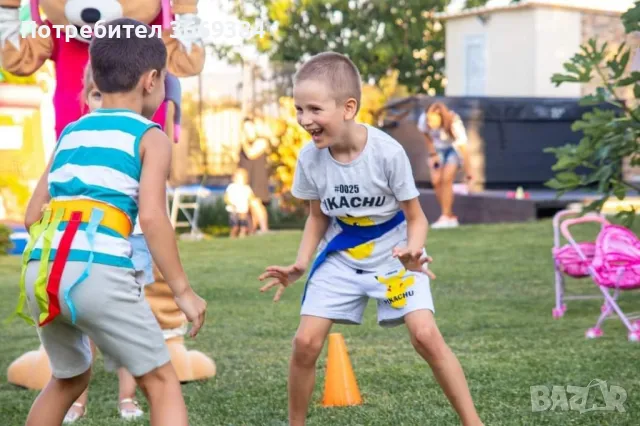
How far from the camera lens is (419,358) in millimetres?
6027

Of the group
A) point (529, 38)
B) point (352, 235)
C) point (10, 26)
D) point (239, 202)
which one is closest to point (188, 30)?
point (10, 26)

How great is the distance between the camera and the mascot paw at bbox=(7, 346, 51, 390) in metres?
5.44

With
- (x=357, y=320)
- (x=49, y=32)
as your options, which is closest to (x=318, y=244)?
(x=357, y=320)

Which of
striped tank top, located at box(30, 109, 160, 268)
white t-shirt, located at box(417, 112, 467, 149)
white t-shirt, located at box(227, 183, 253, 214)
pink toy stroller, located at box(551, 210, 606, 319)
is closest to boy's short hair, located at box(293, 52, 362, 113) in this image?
striped tank top, located at box(30, 109, 160, 268)

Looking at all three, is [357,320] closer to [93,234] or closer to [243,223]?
[93,234]

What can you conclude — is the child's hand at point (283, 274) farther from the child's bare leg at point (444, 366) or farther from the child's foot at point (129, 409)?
the child's foot at point (129, 409)

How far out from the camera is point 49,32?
537 centimetres

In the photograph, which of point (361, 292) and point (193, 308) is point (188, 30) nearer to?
point (361, 292)

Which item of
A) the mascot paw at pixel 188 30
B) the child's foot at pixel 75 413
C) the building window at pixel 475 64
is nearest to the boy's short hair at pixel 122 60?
the child's foot at pixel 75 413

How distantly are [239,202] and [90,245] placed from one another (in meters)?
13.7

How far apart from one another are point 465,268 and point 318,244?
20.9ft

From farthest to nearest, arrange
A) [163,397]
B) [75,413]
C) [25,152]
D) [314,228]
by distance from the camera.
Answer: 1. [25,152]
2. [75,413]
3. [314,228]
4. [163,397]

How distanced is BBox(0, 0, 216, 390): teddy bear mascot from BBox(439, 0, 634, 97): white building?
19603 millimetres

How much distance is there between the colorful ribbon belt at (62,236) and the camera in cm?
328
